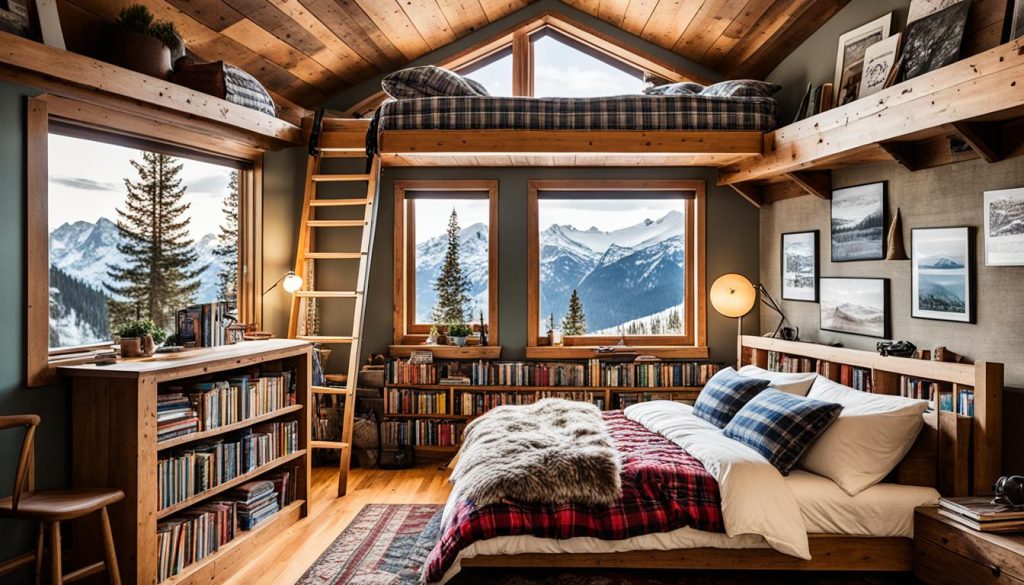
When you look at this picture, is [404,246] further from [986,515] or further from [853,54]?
[986,515]

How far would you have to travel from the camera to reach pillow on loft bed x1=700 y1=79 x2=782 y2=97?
16.1 ft

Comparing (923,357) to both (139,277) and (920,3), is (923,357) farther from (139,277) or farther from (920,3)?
(139,277)

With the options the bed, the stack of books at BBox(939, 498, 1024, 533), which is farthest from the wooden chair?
the stack of books at BBox(939, 498, 1024, 533)

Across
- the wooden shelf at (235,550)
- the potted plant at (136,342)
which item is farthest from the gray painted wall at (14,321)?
the wooden shelf at (235,550)

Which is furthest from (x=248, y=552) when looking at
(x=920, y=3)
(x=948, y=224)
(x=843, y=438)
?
(x=920, y=3)

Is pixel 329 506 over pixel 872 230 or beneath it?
beneath

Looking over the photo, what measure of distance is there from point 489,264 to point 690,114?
211cm

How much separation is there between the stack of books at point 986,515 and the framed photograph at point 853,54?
8.33 feet

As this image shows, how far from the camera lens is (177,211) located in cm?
426

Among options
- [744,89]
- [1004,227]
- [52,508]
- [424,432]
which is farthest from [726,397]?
[52,508]

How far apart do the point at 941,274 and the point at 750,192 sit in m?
2.20

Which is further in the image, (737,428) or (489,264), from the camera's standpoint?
(489,264)

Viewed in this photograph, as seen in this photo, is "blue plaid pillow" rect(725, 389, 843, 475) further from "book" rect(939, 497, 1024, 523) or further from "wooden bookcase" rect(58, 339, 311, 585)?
"wooden bookcase" rect(58, 339, 311, 585)

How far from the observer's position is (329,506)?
4465 millimetres
